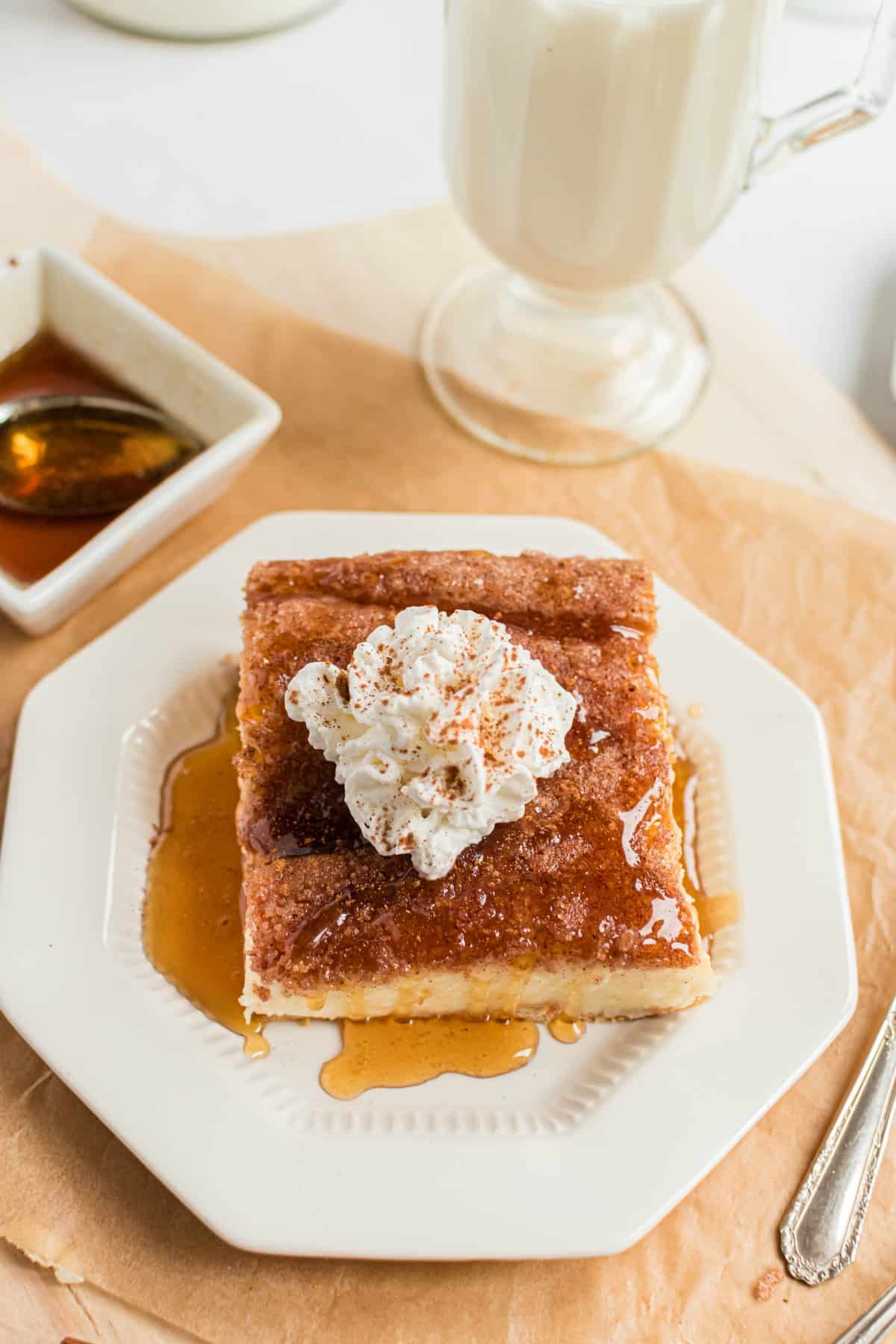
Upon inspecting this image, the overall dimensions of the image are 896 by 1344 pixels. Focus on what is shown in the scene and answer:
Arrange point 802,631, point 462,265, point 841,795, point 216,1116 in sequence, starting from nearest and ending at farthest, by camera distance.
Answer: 1. point 216,1116
2. point 841,795
3. point 802,631
4. point 462,265

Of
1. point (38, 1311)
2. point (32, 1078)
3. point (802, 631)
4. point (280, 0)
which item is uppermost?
point (280, 0)

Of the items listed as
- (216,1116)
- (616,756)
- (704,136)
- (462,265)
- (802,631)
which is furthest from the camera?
(462,265)

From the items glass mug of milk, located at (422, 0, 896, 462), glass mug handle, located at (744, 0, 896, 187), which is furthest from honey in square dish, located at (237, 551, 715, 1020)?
glass mug handle, located at (744, 0, 896, 187)

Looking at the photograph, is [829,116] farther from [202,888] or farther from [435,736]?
[202,888]

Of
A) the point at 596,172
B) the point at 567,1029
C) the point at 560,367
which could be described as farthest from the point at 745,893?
the point at 560,367

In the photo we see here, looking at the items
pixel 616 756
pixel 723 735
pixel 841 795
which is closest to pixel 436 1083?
pixel 616 756

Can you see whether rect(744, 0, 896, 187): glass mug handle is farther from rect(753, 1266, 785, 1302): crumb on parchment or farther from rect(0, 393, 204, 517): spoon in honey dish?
rect(753, 1266, 785, 1302): crumb on parchment

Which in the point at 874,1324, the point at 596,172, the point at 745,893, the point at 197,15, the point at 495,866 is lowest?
the point at 874,1324

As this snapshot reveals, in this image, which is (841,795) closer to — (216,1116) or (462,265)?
(216,1116)
